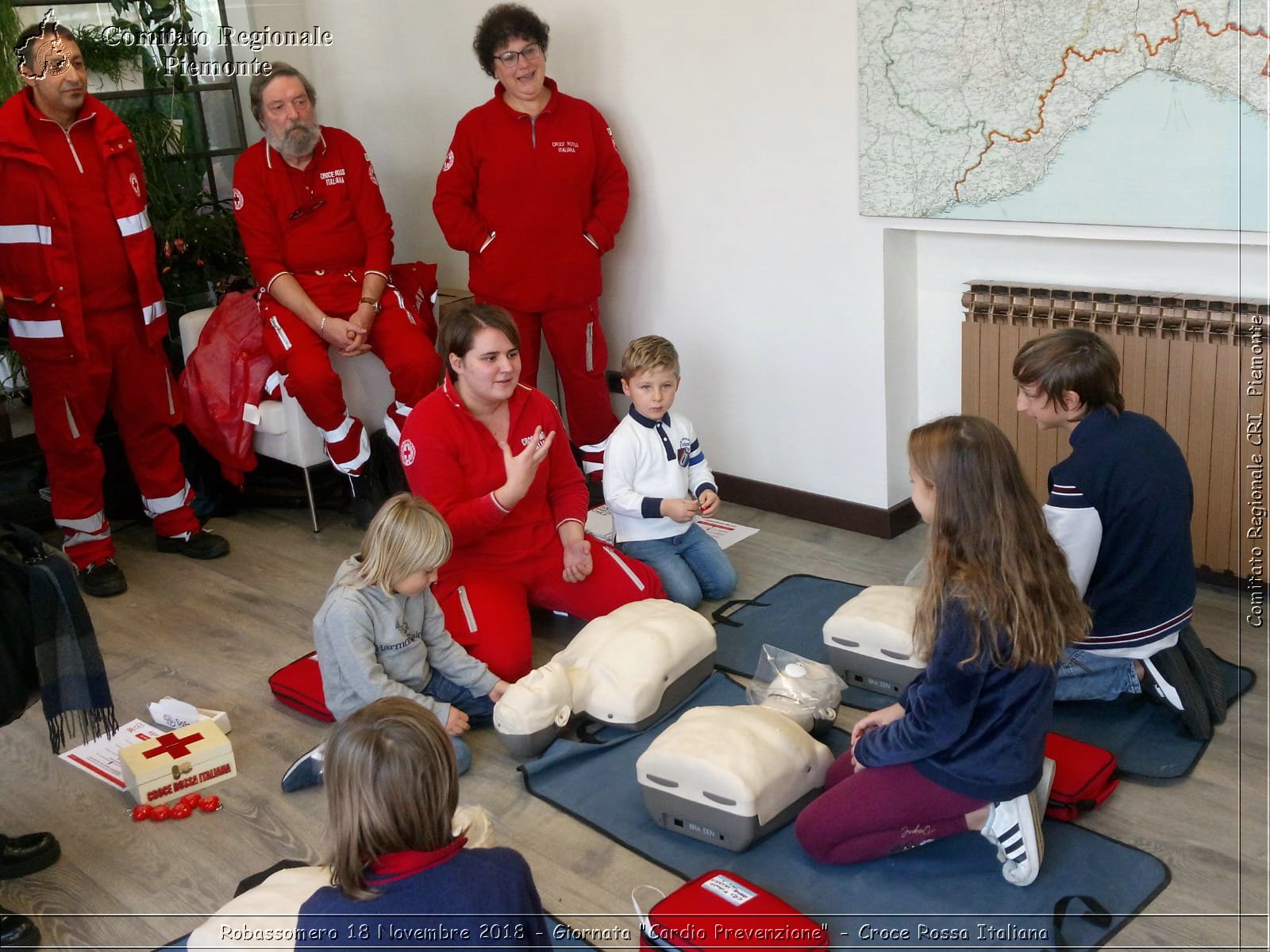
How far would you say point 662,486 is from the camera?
337 cm

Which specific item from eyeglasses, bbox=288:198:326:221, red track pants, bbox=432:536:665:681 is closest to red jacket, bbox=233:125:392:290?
eyeglasses, bbox=288:198:326:221

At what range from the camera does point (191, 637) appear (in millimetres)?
3447

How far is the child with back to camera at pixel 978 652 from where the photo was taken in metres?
1.96

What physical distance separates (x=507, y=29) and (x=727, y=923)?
2.93 metres

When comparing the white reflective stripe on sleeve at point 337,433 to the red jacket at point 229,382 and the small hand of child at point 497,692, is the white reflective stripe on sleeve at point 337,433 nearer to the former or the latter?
the red jacket at point 229,382

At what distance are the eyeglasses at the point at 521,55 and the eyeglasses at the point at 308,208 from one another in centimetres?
76

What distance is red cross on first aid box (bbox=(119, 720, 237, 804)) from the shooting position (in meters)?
2.61

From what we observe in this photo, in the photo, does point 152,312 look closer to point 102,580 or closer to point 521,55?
point 102,580

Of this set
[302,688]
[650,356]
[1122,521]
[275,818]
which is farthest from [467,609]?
[1122,521]

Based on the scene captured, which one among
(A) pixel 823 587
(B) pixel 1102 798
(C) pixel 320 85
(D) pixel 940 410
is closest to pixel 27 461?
(C) pixel 320 85

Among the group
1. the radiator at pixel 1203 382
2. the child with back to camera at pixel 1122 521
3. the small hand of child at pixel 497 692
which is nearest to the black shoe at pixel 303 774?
the small hand of child at pixel 497 692

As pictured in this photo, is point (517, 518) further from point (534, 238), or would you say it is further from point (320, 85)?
point (320, 85)

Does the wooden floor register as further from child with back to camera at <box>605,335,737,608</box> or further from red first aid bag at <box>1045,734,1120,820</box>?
child with back to camera at <box>605,335,737,608</box>

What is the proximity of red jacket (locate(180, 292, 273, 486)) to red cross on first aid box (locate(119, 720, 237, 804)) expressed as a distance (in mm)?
1496
